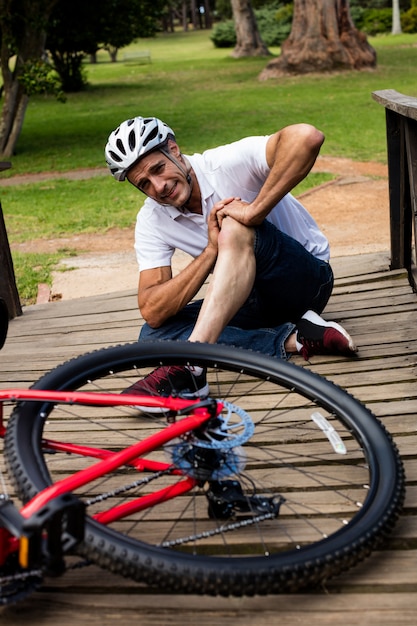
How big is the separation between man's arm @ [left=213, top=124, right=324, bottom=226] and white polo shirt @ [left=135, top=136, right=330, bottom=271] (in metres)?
0.15

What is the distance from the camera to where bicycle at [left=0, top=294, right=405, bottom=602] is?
75.9 inches

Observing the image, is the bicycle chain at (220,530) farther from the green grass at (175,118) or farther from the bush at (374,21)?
the bush at (374,21)

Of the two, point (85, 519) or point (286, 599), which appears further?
point (286, 599)

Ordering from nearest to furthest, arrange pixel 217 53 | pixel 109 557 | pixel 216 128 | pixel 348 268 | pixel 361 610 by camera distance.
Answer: pixel 109 557
pixel 361 610
pixel 348 268
pixel 216 128
pixel 217 53

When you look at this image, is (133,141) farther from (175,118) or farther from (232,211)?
(175,118)

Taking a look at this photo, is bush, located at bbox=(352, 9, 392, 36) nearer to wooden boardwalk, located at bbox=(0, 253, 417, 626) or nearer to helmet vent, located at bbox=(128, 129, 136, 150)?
wooden boardwalk, located at bbox=(0, 253, 417, 626)

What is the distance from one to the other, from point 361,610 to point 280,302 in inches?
75.7

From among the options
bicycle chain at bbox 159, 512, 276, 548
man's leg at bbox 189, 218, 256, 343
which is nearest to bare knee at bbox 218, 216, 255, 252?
man's leg at bbox 189, 218, 256, 343

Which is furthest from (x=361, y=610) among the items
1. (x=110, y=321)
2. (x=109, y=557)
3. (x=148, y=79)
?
(x=148, y=79)

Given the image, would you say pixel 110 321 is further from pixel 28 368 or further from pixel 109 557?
pixel 109 557

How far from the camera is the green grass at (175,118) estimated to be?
11328 mm

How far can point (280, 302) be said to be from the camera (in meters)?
3.85

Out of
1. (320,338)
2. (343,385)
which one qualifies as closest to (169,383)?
(343,385)

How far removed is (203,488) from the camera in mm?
2602
